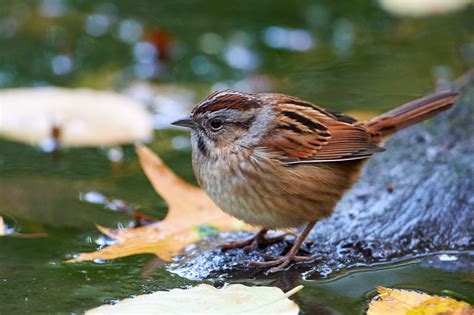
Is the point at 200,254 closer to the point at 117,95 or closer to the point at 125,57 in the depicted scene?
the point at 117,95

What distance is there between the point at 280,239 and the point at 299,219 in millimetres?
351

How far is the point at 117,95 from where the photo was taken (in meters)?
6.99

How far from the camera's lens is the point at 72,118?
21.8 ft

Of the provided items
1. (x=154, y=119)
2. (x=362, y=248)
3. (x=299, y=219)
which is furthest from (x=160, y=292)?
(x=154, y=119)

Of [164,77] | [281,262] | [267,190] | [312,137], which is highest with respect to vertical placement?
[164,77]

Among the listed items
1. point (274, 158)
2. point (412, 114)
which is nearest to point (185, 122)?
point (274, 158)

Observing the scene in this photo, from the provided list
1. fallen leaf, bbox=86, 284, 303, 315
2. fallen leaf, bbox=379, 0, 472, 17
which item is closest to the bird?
fallen leaf, bbox=86, 284, 303, 315

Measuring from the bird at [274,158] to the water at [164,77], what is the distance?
0.40m

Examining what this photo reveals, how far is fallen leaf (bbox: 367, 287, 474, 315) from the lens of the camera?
12.2ft

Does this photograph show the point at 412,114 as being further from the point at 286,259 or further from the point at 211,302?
the point at 211,302

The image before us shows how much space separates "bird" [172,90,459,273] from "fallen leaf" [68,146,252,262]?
391 mm

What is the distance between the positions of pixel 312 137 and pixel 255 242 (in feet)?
2.30

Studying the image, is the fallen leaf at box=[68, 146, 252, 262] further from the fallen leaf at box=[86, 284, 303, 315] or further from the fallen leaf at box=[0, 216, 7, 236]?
the fallen leaf at box=[86, 284, 303, 315]

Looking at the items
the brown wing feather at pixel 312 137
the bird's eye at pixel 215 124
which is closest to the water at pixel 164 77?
the brown wing feather at pixel 312 137
